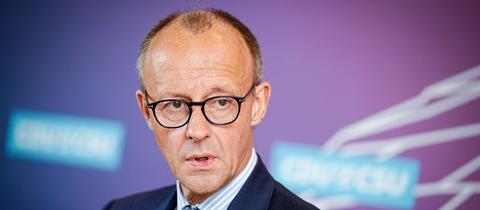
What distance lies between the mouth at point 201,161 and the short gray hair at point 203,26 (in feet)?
0.87

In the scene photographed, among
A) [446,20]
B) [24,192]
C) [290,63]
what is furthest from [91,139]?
[446,20]

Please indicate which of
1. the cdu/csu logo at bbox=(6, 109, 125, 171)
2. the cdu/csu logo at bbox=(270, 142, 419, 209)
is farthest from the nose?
the cdu/csu logo at bbox=(6, 109, 125, 171)

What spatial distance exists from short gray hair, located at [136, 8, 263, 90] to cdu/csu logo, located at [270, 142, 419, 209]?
5.28ft

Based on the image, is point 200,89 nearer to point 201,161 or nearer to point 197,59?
point 197,59

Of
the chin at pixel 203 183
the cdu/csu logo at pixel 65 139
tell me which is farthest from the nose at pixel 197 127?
the cdu/csu logo at pixel 65 139

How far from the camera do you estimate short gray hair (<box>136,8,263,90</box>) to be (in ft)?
5.49

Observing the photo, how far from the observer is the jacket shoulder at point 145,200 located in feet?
6.40

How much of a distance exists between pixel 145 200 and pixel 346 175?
1557 millimetres

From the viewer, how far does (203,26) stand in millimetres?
1666

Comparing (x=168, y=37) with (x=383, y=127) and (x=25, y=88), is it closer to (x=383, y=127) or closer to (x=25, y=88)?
(x=383, y=127)

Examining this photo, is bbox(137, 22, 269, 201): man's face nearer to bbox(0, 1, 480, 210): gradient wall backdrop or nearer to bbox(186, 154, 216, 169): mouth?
bbox(186, 154, 216, 169): mouth

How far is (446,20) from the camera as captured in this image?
3.31m

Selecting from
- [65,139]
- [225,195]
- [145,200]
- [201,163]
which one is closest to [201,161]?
[201,163]

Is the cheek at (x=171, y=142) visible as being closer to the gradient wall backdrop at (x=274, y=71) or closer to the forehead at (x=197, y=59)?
the forehead at (x=197, y=59)
